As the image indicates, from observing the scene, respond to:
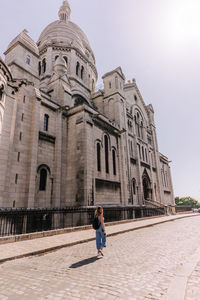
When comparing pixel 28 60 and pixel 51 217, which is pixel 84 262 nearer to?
pixel 51 217

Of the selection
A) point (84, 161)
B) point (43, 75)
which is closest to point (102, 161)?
point (84, 161)

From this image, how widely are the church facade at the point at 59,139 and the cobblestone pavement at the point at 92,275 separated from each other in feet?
26.7

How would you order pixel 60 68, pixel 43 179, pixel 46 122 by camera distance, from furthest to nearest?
1. pixel 60 68
2. pixel 46 122
3. pixel 43 179

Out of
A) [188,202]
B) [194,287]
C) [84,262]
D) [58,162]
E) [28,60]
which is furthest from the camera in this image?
[188,202]

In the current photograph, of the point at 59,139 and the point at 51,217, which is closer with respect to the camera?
the point at 51,217

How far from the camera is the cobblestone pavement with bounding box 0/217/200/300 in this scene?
3111 millimetres

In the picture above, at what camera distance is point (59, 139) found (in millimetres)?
16797

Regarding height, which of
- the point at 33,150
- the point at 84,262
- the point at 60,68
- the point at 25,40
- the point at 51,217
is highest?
the point at 60,68

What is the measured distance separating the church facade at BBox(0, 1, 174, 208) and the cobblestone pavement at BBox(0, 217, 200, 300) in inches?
321

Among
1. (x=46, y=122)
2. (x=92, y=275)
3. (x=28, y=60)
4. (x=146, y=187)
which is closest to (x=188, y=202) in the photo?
(x=146, y=187)

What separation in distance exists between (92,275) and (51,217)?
10061mm

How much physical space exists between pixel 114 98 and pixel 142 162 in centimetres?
1106

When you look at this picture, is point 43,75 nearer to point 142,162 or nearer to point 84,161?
point 84,161

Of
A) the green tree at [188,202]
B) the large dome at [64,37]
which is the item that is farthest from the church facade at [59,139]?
the green tree at [188,202]
